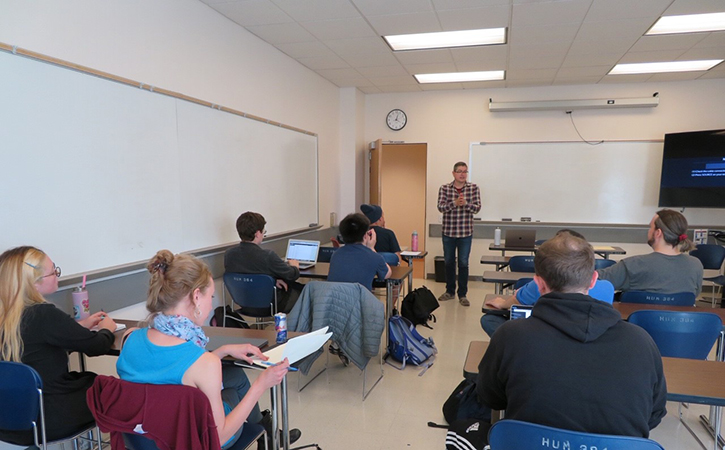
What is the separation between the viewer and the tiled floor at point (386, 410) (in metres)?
2.47

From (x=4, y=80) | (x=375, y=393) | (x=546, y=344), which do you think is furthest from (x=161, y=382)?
(x=375, y=393)

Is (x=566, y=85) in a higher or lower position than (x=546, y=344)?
higher

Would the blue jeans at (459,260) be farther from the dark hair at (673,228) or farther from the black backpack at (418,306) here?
the dark hair at (673,228)

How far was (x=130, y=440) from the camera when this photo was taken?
1.38 m

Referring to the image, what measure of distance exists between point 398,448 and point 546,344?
60.3 inches

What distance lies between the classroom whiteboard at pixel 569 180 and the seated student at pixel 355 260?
385 centimetres

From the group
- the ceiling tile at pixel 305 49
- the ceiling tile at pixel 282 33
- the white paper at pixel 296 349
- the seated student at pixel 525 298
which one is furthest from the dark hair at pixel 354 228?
the ceiling tile at pixel 305 49

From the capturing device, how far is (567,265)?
1.38 meters

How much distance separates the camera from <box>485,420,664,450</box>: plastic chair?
3.44ft

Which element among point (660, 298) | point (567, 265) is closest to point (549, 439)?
point (567, 265)

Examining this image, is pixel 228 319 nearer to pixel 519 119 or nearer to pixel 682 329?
pixel 682 329

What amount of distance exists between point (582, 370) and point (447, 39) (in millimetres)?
3915

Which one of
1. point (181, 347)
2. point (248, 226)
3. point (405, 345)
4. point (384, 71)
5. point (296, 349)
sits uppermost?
point (384, 71)

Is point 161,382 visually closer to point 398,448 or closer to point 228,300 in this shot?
point 398,448
